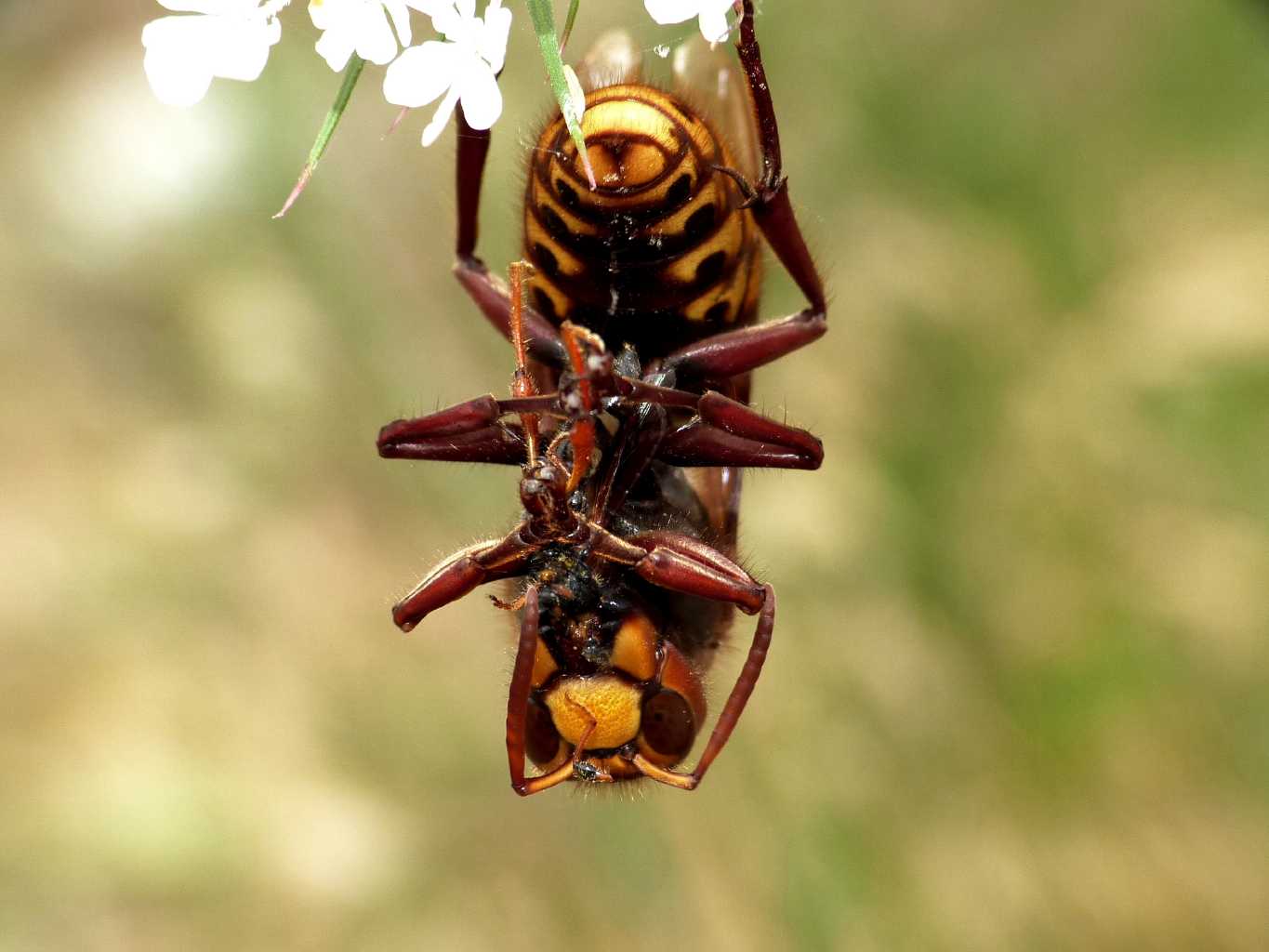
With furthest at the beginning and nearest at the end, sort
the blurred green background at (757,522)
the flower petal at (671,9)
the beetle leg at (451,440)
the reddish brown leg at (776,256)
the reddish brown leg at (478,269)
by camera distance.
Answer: the blurred green background at (757,522) < the reddish brown leg at (478,269) < the beetle leg at (451,440) < the reddish brown leg at (776,256) < the flower petal at (671,9)

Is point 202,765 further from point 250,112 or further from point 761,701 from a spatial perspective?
point 250,112

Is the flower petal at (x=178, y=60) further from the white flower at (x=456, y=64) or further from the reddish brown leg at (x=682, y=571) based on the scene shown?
the reddish brown leg at (x=682, y=571)

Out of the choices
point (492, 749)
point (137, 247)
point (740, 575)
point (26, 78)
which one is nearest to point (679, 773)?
point (740, 575)

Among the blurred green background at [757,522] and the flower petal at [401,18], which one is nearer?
the flower petal at [401,18]

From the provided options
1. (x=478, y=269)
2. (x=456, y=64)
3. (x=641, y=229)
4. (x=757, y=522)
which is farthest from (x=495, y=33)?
(x=757, y=522)

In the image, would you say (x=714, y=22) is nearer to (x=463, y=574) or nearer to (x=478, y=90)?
(x=478, y=90)

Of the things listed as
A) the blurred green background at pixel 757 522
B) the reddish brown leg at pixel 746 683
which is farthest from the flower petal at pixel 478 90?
the blurred green background at pixel 757 522
